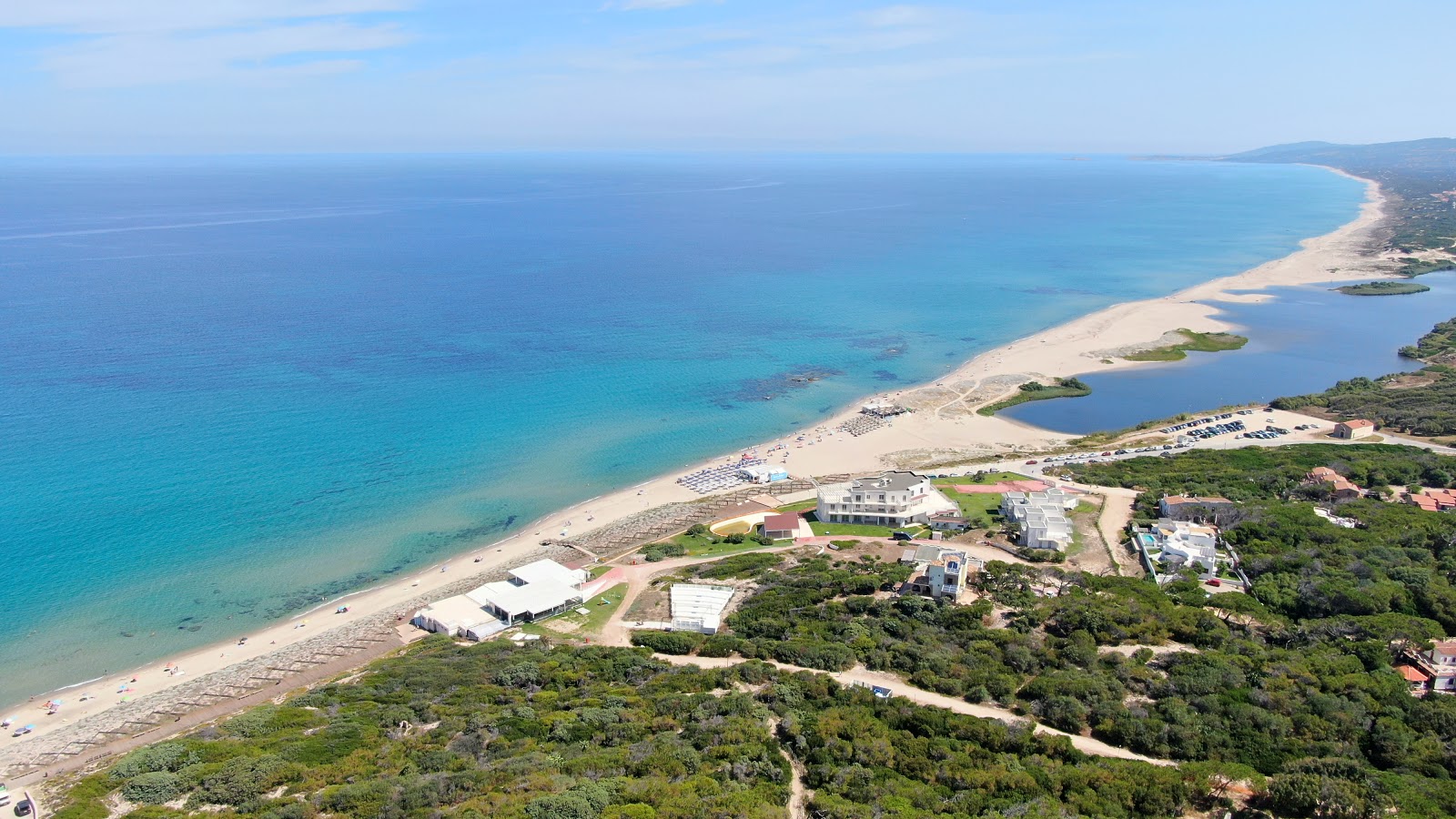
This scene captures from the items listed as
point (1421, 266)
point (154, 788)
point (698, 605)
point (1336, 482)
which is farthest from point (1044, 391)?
point (1421, 266)

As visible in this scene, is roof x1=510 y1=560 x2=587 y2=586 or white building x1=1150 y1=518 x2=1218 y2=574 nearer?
white building x1=1150 y1=518 x2=1218 y2=574

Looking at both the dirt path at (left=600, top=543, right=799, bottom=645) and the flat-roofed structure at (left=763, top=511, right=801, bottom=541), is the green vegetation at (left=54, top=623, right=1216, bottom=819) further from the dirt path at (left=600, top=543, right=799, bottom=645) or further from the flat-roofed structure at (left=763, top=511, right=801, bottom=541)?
the flat-roofed structure at (left=763, top=511, right=801, bottom=541)

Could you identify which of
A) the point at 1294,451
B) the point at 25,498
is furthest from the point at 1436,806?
the point at 25,498

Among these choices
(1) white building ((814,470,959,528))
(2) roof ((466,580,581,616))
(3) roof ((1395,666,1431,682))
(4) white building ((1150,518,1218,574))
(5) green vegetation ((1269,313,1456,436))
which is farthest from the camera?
(5) green vegetation ((1269,313,1456,436))

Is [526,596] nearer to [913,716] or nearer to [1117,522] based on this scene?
[913,716]

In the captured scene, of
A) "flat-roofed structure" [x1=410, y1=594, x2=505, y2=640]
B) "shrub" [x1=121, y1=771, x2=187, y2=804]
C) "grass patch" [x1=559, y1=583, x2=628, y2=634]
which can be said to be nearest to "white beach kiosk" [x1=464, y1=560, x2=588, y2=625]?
"flat-roofed structure" [x1=410, y1=594, x2=505, y2=640]

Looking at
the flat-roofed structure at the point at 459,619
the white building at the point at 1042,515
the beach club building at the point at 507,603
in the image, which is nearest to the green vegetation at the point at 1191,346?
the white building at the point at 1042,515

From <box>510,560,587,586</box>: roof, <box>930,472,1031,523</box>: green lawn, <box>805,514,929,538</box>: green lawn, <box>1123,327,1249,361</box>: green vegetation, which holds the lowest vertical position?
<box>805,514,929,538</box>: green lawn

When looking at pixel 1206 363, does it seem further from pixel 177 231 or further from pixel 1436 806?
pixel 177 231
